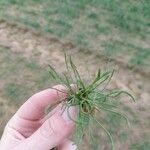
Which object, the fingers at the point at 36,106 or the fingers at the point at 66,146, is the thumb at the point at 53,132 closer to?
the fingers at the point at 36,106

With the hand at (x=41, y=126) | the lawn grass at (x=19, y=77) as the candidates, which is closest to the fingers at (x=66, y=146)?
the hand at (x=41, y=126)

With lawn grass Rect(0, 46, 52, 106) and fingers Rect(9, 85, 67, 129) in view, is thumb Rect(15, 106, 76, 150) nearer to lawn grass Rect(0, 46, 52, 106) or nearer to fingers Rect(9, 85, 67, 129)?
fingers Rect(9, 85, 67, 129)

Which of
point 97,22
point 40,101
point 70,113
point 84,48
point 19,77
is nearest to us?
point 70,113

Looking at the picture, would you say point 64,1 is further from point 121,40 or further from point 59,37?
point 121,40

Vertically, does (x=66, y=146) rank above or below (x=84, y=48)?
above

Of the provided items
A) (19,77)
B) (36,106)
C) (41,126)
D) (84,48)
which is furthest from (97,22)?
(41,126)

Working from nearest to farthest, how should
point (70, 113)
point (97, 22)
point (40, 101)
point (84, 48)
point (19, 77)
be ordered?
point (70, 113), point (40, 101), point (19, 77), point (84, 48), point (97, 22)

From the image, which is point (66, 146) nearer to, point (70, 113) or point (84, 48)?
point (70, 113)
